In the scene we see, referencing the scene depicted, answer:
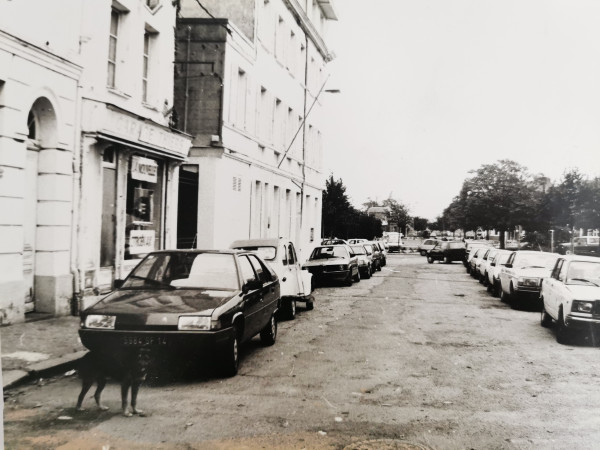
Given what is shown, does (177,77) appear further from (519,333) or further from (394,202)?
(394,202)

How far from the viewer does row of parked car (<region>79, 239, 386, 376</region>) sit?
662 cm

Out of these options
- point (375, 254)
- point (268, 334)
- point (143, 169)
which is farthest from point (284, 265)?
point (375, 254)

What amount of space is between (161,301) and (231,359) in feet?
3.55

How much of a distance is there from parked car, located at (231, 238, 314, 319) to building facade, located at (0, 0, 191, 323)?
3067 millimetres

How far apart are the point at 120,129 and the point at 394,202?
132m

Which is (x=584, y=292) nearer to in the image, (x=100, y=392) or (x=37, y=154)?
(x=100, y=392)

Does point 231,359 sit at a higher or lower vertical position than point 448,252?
lower

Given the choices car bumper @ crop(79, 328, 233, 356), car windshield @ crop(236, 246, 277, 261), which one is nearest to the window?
car windshield @ crop(236, 246, 277, 261)

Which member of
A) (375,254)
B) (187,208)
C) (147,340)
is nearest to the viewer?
(147,340)

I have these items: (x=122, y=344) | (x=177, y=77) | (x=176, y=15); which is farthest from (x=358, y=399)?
(x=177, y=77)

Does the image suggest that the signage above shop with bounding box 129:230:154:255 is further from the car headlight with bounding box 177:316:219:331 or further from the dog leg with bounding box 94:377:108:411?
the dog leg with bounding box 94:377:108:411

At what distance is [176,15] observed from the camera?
1686 centimetres

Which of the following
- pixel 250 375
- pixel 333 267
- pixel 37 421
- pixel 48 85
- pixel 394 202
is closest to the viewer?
pixel 37 421

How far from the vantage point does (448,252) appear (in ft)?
153
